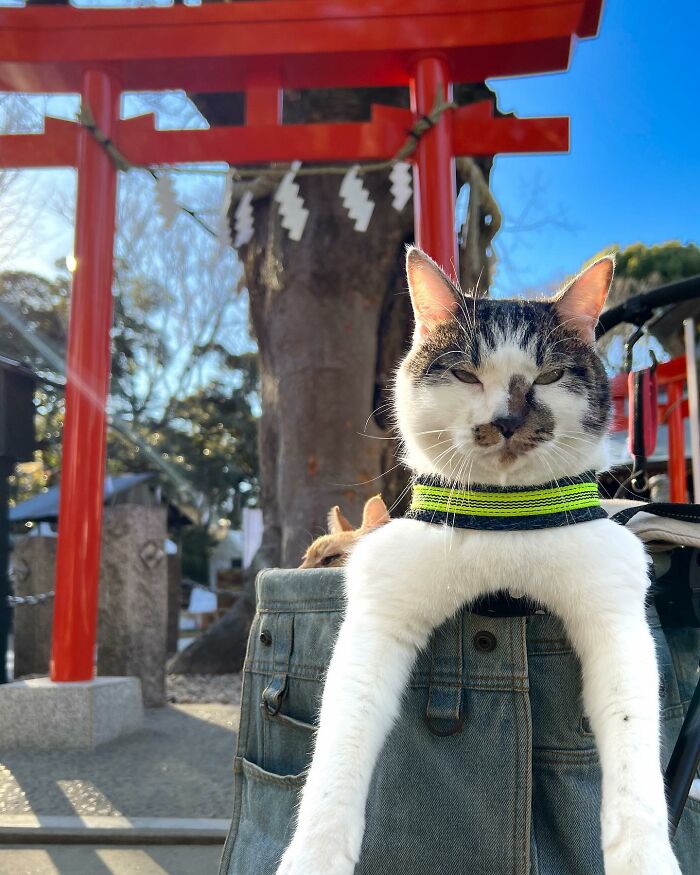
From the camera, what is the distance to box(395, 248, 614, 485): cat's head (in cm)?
97

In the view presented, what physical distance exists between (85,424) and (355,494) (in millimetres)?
1593

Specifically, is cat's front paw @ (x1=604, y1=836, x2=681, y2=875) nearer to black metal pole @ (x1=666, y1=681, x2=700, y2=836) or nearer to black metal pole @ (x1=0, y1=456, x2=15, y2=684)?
black metal pole @ (x1=666, y1=681, x2=700, y2=836)

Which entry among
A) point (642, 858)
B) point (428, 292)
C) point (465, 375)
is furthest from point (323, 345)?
point (642, 858)

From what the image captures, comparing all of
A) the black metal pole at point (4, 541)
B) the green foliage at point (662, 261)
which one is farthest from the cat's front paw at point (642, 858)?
the green foliage at point (662, 261)

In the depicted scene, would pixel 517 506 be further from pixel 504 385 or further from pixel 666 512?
pixel 666 512

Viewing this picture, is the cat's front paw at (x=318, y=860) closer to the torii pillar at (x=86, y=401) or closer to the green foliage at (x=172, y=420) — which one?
the torii pillar at (x=86, y=401)

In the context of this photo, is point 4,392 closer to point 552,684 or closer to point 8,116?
point 552,684

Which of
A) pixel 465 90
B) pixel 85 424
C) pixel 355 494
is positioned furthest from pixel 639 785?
pixel 465 90

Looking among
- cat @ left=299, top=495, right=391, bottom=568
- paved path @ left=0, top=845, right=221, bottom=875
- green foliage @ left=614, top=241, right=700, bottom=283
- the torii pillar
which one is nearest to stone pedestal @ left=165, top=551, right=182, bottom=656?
the torii pillar

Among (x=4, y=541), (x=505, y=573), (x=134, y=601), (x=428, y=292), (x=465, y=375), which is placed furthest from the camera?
(x=134, y=601)

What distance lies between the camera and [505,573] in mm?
929

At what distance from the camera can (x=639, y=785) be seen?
0.80 m

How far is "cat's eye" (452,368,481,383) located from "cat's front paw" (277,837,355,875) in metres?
0.64

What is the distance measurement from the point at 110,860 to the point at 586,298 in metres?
1.91
